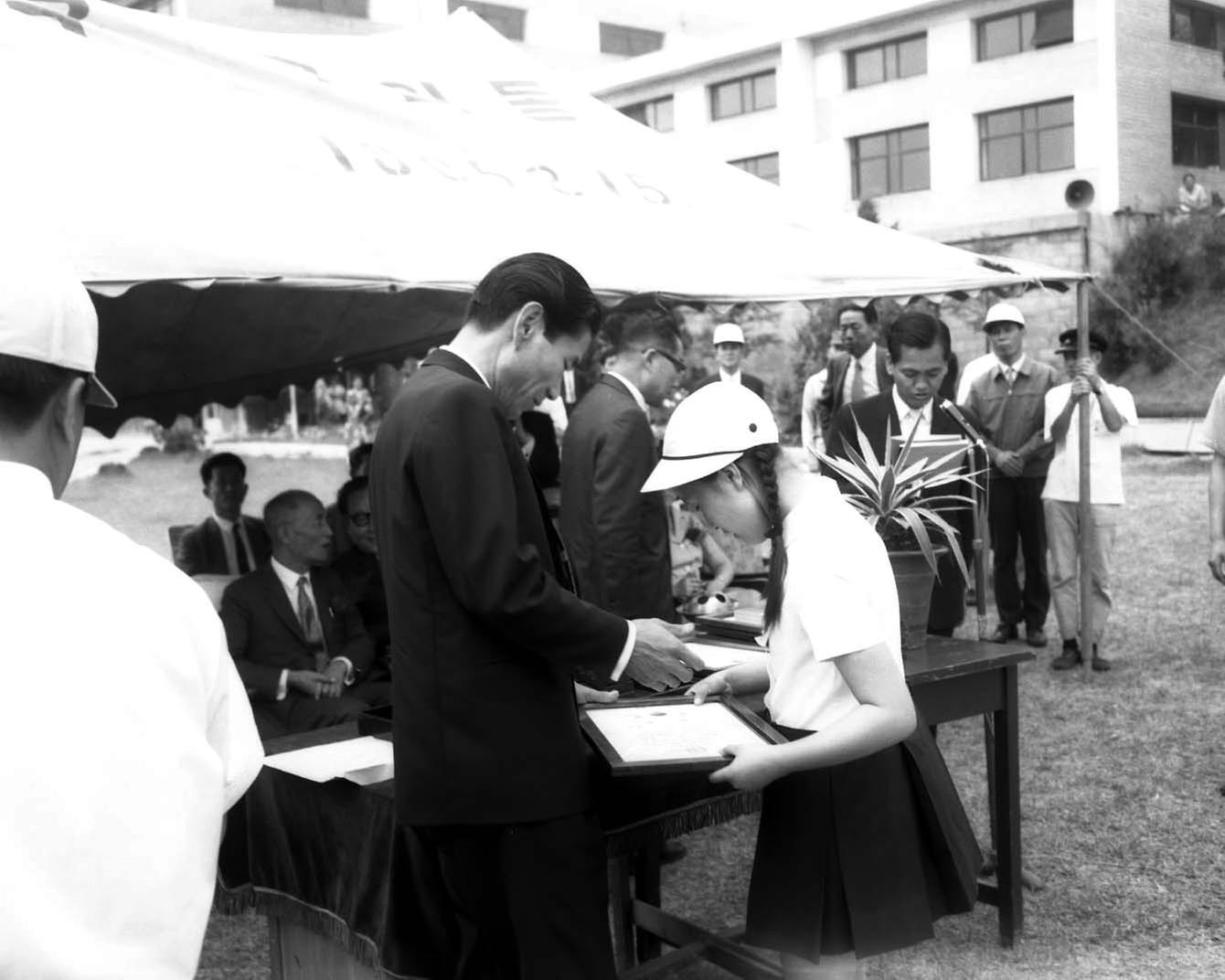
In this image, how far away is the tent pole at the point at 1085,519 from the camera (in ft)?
21.8

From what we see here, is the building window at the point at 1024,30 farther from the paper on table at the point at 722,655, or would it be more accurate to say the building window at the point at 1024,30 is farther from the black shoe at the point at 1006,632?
the paper on table at the point at 722,655

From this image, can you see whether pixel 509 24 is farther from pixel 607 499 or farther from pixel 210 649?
pixel 210 649

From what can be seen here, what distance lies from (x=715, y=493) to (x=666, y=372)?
2.42 m

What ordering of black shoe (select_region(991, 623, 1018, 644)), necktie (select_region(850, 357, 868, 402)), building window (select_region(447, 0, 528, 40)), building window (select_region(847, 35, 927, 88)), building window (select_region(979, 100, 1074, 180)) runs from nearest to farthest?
black shoe (select_region(991, 623, 1018, 644))
necktie (select_region(850, 357, 868, 402))
building window (select_region(979, 100, 1074, 180))
building window (select_region(847, 35, 927, 88))
building window (select_region(447, 0, 528, 40))

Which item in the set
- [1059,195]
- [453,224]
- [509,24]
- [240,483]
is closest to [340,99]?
[453,224]

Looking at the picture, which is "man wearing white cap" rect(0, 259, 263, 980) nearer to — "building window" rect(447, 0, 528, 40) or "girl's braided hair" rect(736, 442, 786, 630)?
"girl's braided hair" rect(736, 442, 786, 630)

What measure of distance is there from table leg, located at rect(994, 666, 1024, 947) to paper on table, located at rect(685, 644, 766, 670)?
0.91 metres

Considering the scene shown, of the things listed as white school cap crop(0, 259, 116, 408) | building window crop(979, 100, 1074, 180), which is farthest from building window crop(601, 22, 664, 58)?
white school cap crop(0, 259, 116, 408)

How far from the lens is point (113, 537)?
1.12 metres

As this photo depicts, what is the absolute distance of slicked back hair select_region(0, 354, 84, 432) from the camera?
115cm

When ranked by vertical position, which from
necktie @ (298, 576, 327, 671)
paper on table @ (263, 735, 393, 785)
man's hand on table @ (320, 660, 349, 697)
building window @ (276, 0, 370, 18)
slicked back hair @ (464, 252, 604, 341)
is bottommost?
man's hand on table @ (320, 660, 349, 697)

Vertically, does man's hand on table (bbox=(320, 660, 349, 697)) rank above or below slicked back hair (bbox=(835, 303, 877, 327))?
below

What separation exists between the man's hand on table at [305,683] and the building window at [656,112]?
116 ft

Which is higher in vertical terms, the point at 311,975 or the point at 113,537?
the point at 113,537
